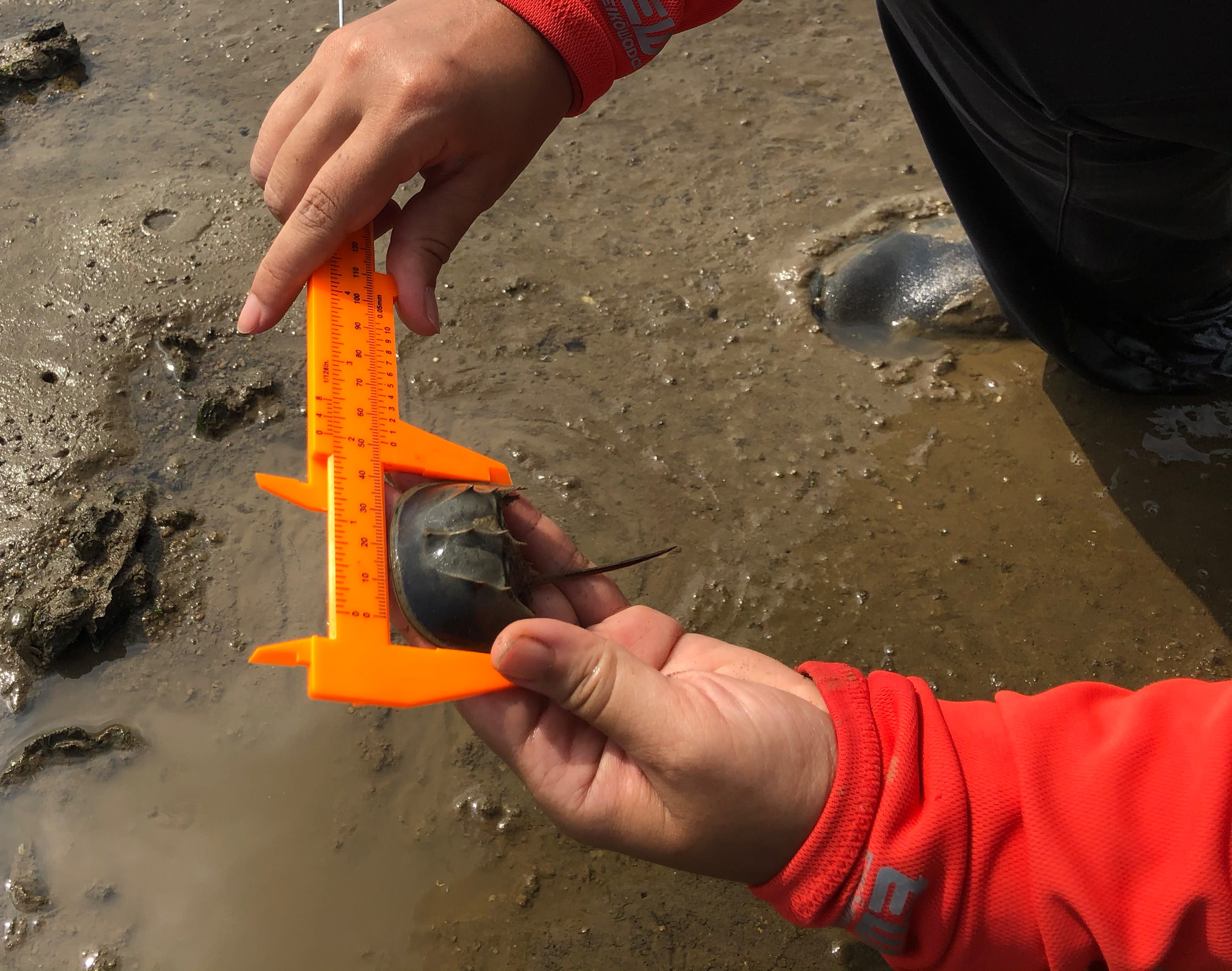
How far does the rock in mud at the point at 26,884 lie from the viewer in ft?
6.07

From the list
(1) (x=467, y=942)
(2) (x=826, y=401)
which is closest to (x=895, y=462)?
(2) (x=826, y=401)

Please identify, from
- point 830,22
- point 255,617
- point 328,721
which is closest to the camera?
point 328,721

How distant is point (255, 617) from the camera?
2.23 meters

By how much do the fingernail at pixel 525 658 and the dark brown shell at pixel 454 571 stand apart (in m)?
0.31

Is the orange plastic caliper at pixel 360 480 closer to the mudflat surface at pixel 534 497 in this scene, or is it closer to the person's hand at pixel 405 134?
the person's hand at pixel 405 134

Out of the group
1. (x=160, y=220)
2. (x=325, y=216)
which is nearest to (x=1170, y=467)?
(x=325, y=216)

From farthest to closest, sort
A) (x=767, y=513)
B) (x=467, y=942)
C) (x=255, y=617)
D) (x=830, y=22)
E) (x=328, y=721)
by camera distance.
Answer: (x=830, y=22) < (x=767, y=513) < (x=255, y=617) < (x=328, y=721) < (x=467, y=942)

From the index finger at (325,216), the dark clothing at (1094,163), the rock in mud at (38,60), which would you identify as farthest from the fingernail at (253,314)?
the rock in mud at (38,60)

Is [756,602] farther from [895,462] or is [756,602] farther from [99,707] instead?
[99,707]

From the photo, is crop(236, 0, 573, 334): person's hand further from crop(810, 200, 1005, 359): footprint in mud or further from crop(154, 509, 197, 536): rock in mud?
crop(810, 200, 1005, 359): footprint in mud

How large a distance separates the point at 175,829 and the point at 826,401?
204cm

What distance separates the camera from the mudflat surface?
188 centimetres

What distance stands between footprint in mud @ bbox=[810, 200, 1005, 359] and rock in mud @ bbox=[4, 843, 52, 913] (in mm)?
2520

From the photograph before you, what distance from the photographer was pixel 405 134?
5.35 feet
